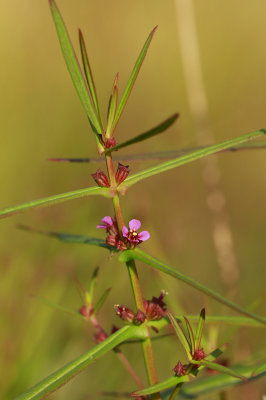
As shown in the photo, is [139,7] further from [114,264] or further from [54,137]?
Answer: [114,264]

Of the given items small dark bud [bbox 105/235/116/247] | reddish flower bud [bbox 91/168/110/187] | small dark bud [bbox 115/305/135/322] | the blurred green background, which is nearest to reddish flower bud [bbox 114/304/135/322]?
small dark bud [bbox 115/305/135/322]

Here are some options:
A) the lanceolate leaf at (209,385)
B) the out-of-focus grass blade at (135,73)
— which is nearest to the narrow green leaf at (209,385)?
the lanceolate leaf at (209,385)

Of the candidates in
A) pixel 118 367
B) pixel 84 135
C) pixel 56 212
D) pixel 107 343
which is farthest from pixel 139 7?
pixel 107 343

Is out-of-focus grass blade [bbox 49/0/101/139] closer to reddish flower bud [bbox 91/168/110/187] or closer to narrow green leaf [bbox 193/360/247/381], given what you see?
reddish flower bud [bbox 91/168/110/187]

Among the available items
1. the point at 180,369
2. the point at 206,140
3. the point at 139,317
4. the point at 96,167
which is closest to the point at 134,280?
the point at 139,317

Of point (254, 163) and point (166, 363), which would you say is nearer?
point (166, 363)

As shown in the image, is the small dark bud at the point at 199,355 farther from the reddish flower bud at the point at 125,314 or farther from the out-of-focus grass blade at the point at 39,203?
the out-of-focus grass blade at the point at 39,203
